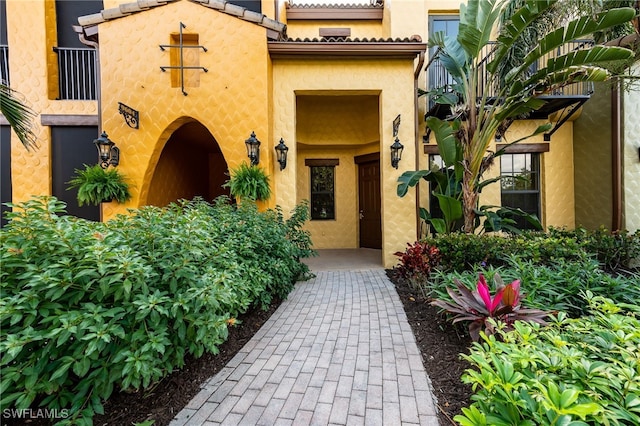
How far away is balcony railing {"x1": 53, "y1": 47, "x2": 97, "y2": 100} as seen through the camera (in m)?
6.98

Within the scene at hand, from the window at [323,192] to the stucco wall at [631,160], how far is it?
7.69 metres

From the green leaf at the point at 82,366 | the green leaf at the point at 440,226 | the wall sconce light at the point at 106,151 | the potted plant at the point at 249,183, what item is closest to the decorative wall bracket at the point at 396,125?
the green leaf at the point at 440,226

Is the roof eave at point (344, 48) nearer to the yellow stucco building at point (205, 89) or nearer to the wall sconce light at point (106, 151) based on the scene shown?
the yellow stucco building at point (205, 89)

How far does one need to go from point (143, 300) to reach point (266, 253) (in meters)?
2.26

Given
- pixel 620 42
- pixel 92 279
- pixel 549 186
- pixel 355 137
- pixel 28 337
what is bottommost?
pixel 28 337

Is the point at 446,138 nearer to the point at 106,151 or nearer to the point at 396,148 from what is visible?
the point at 396,148

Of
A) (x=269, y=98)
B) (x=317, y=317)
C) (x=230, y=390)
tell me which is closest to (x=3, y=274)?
(x=230, y=390)

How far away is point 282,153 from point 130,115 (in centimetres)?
349

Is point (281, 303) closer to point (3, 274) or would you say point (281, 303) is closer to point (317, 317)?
point (317, 317)

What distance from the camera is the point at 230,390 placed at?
2.30 meters

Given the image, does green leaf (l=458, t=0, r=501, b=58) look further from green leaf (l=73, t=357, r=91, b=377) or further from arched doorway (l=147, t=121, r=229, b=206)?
green leaf (l=73, t=357, r=91, b=377)

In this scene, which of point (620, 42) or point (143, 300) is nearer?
point (143, 300)

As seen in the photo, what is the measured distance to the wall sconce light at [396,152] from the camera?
6.08m

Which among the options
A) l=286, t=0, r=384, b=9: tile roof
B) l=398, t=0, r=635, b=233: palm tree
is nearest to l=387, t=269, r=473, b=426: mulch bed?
l=398, t=0, r=635, b=233: palm tree
